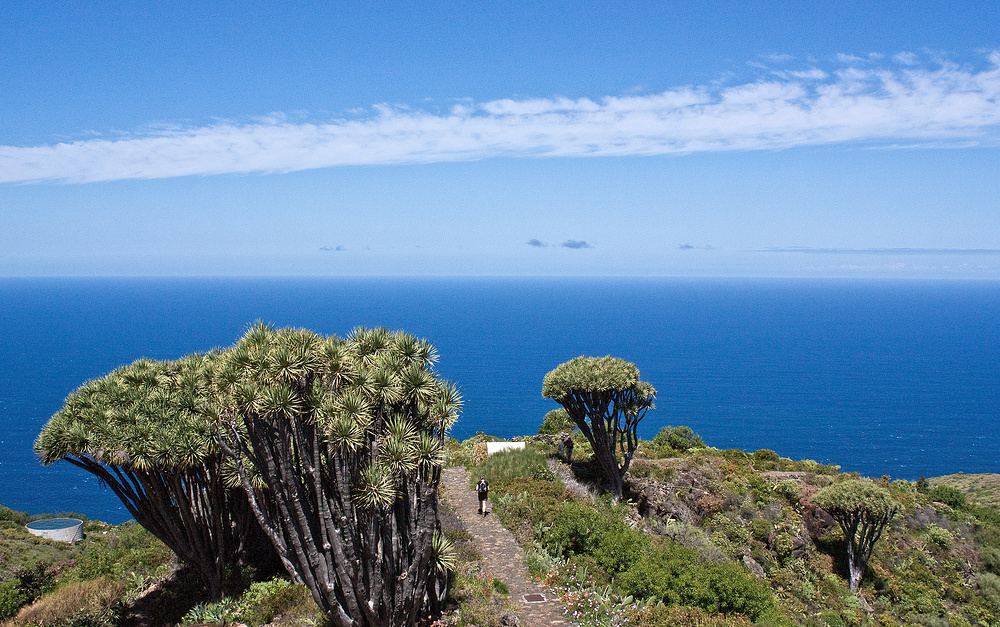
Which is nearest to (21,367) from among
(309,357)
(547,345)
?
(547,345)

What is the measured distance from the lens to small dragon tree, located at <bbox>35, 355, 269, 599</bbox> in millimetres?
13961

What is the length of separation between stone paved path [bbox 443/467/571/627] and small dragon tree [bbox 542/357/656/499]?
6.01m

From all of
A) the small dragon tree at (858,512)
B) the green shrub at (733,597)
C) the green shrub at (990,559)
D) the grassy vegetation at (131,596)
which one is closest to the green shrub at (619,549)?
the green shrub at (733,597)

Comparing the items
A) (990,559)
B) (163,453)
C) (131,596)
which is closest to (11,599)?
(131,596)

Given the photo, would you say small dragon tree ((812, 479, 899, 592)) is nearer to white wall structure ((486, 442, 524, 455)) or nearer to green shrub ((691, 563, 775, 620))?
green shrub ((691, 563, 775, 620))

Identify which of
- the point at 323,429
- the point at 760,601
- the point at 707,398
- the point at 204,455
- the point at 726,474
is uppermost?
the point at 323,429

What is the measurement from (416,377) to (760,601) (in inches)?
426

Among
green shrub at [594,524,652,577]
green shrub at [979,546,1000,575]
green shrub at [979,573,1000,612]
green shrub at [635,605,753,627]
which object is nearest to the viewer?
green shrub at [635,605,753,627]

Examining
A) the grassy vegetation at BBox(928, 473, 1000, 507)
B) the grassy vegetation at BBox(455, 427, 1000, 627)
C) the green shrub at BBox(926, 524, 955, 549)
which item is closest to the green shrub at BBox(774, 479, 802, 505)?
the grassy vegetation at BBox(455, 427, 1000, 627)

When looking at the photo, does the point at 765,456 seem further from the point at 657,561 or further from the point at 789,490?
the point at 657,561

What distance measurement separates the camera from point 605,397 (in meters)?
25.1

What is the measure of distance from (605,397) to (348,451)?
15.6m

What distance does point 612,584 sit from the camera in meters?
16.1

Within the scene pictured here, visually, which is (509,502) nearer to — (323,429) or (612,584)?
(612,584)
